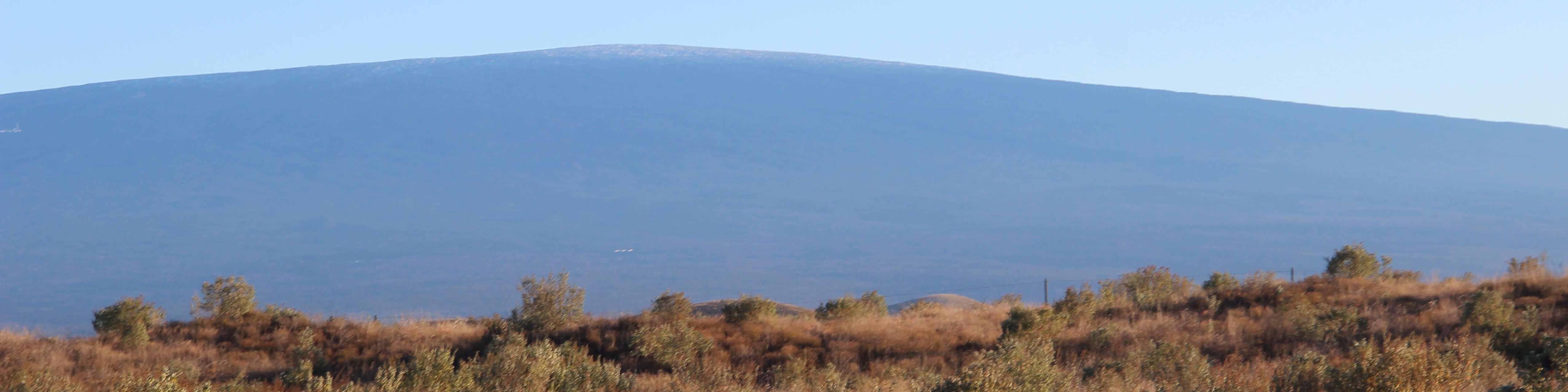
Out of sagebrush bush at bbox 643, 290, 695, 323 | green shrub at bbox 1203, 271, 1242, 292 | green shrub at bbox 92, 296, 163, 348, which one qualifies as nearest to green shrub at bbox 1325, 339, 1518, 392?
sagebrush bush at bbox 643, 290, 695, 323

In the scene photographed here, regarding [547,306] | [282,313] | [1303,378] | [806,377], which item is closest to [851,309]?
[547,306]

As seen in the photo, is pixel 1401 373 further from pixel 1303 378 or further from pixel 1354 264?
pixel 1354 264

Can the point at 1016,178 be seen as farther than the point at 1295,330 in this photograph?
Yes

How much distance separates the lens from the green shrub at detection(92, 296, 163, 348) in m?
13.0

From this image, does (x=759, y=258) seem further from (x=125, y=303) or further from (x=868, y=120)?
(x=125, y=303)

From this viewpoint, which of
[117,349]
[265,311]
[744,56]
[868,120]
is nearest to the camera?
[117,349]

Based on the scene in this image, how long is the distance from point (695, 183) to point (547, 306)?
84.0 metres

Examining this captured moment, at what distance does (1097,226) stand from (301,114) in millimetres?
71992

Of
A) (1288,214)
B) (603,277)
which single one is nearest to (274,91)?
(603,277)

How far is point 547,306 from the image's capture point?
13.9 metres

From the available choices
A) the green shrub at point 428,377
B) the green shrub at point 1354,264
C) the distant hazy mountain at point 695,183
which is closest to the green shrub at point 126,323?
the green shrub at point 428,377

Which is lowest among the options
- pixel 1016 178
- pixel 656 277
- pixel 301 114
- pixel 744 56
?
pixel 656 277

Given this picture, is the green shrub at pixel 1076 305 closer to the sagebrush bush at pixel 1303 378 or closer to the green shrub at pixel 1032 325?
the green shrub at pixel 1032 325

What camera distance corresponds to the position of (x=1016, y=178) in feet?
333
